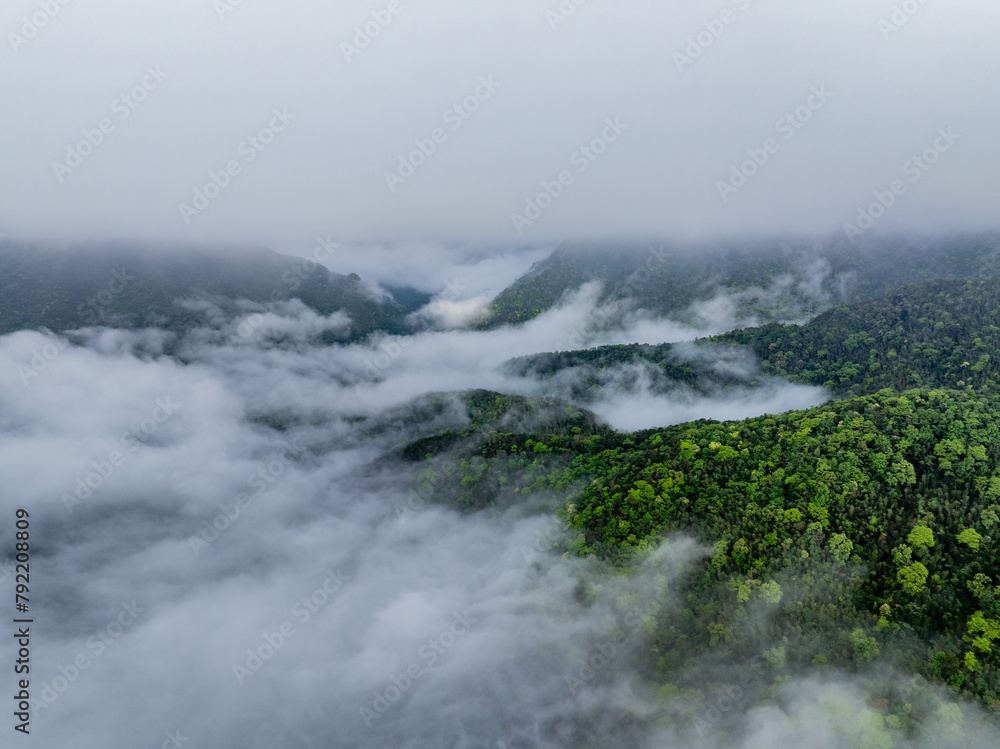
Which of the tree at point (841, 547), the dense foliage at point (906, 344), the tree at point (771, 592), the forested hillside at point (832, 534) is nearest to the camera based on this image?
the forested hillside at point (832, 534)

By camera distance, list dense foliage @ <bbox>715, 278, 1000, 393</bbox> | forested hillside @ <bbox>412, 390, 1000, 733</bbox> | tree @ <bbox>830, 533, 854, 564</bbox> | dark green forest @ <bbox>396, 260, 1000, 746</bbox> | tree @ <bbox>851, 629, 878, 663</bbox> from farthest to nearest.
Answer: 1. dense foliage @ <bbox>715, 278, 1000, 393</bbox>
2. tree @ <bbox>830, 533, 854, 564</bbox>
3. forested hillside @ <bbox>412, 390, 1000, 733</bbox>
4. tree @ <bbox>851, 629, 878, 663</bbox>
5. dark green forest @ <bbox>396, 260, 1000, 746</bbox>

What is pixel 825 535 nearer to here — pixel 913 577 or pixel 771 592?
pixel 913 577

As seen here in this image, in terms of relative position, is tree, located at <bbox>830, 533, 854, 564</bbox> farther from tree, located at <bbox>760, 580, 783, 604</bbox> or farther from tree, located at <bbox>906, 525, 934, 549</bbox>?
tree, located at <bbox>760, 580, 783, 604</bbox>

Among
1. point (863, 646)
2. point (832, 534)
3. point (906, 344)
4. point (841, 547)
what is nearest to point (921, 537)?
point (841, 547)

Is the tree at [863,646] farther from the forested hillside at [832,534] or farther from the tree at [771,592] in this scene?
the tree at [771,592]

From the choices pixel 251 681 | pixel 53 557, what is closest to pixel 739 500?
pixel 251 681

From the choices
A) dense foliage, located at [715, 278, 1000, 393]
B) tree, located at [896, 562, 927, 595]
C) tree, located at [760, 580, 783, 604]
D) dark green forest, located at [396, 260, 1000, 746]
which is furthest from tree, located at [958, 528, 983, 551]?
dense foliage, located at [715, 278, 1000, 393]

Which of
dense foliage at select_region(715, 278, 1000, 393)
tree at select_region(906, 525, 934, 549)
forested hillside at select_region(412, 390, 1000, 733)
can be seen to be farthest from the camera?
dense foliage at select_region(715, 278, 1000, 393)

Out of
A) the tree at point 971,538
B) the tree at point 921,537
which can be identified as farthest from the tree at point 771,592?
the tree at point 971,538

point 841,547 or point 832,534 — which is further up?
point 832,534

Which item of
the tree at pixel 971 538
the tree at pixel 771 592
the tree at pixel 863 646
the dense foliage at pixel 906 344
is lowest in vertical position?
the tree at pixel 863 646

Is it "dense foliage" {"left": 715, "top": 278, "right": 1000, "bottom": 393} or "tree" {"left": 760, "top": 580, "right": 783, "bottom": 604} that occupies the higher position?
"dense foliage" {"left": 715, "top": 278, "right": 1000, "bottom": 393}
